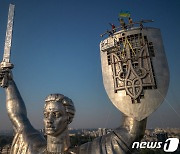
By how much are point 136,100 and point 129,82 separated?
0.38 m

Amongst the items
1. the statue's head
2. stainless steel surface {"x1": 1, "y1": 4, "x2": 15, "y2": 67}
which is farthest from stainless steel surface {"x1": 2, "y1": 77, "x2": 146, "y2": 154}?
stainless steel surface {"x1": 1, "y1": 4, "x2": 15, "y2": 67}

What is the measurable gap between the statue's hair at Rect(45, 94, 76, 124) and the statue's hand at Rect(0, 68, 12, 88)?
5.98ft

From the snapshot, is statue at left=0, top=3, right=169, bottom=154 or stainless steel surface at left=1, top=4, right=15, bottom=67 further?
stainless steel surface at left=1, top=4, right=15, bottom=67

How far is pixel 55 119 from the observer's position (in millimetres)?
4117

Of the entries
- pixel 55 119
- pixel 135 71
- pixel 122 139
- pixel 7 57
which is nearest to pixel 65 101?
pixel 55 119

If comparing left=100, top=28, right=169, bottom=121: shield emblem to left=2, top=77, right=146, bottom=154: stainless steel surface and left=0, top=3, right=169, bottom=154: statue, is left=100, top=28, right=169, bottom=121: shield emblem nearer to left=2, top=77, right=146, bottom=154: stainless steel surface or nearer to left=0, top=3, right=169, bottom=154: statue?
left=0, top=3, right=169, bottom=154: statue

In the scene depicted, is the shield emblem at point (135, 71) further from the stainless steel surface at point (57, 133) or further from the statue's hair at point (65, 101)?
the statue's hair at point (65, 101)

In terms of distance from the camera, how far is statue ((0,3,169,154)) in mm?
3741

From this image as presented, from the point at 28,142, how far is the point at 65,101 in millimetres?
1481

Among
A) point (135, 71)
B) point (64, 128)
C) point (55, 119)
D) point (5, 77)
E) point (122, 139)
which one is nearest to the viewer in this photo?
point (122, 139)

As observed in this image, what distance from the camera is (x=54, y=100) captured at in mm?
4266

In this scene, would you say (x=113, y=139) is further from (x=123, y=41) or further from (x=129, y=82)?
(x=123, y=41)

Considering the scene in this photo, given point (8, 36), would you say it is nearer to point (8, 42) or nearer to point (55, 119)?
point (8, 42)

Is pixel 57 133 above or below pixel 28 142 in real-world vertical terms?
above
